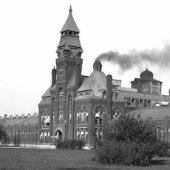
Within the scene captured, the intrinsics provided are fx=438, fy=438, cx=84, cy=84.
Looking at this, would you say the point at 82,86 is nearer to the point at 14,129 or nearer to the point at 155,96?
the point at 155,96

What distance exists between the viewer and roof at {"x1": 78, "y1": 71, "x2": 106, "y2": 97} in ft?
287

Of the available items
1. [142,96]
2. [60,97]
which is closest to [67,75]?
[60,97]

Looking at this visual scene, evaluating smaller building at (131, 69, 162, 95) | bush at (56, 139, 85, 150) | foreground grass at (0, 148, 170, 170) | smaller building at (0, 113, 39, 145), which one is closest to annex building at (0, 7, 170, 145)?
smaller building at (131, 69, 162, 95)

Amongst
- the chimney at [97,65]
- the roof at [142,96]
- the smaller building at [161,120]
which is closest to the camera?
the smaller building at [161,120]

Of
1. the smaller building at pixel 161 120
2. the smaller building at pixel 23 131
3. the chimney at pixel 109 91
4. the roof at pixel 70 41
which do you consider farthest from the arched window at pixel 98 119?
the smaller building at pixel 23 131

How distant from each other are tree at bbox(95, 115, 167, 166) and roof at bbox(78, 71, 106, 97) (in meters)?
47.8

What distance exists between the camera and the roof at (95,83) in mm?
87512

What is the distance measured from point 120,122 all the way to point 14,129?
289 ft

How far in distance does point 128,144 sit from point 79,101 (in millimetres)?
52111

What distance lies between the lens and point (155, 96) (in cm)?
10019

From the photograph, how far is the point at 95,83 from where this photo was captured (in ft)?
291

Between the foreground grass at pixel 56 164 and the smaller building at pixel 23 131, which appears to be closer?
the foreground grass at pixel 56 164

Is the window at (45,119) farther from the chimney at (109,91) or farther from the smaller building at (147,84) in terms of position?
the smaller building at (147,84)

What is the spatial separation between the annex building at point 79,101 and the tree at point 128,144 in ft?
131
